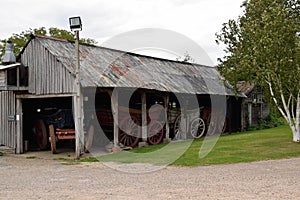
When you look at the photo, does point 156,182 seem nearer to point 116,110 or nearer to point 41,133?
point 116,110

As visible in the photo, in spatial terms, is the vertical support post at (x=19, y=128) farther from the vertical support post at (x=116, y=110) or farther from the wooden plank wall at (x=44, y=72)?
the vertical support post at (x=116, y=110)

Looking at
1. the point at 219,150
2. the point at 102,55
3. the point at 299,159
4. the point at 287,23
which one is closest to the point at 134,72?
the point at 102,55

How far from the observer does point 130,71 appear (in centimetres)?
1850

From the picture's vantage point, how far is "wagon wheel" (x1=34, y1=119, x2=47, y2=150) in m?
17.6

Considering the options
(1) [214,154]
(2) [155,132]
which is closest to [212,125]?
(2) [155,132]

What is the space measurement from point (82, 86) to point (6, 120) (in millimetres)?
4708

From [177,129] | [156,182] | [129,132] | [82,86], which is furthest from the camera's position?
[177,129]

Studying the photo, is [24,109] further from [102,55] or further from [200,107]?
[200,107]

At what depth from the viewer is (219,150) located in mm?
15438

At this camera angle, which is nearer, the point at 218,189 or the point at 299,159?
the point at 218,189

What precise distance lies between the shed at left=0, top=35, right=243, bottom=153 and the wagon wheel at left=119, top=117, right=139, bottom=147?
13.9 inches

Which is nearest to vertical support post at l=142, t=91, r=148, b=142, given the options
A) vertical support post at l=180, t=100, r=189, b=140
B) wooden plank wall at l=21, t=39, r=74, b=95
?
vertical support post at l=180, t=100, r=189, b=140

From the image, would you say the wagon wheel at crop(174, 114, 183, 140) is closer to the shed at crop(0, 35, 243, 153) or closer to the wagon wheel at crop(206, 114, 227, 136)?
the shed at crop(0, 35, 243, 153)

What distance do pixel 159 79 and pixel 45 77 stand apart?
237 inches
